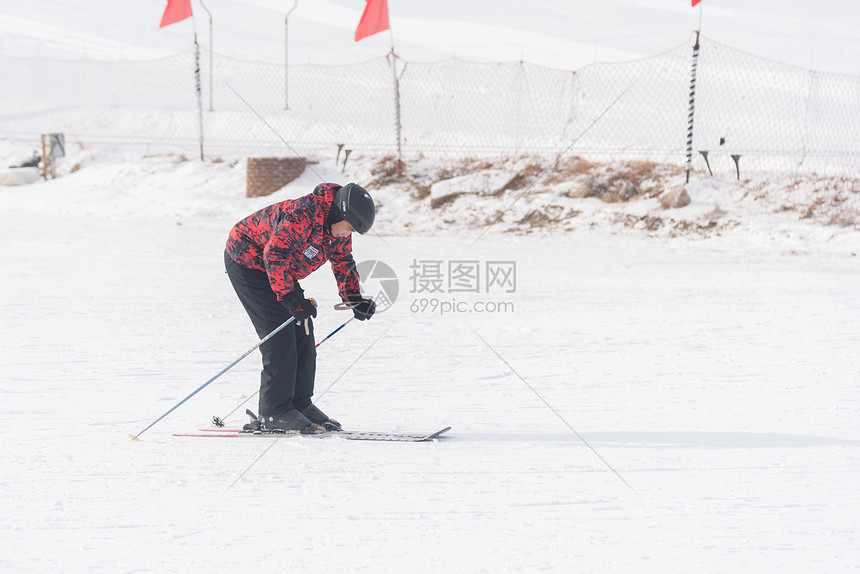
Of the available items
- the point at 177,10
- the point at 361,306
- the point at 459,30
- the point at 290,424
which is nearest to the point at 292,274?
the point at 361,306

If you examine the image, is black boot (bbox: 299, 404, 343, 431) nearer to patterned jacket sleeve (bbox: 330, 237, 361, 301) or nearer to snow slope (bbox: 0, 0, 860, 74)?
patterned jacket sleeve (bbox: 330, 237, 361, 301)

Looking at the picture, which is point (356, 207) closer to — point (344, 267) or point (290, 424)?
point (344, 267)

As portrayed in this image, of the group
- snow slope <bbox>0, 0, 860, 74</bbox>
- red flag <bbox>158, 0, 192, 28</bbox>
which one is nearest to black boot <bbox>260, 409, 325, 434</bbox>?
red flag <bbox>158, 0, 192, 28</bbox>

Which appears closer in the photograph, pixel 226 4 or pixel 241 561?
pixel 241 561

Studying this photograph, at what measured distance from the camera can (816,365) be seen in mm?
5109

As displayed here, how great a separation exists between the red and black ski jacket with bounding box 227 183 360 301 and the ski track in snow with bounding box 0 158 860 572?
0.90m

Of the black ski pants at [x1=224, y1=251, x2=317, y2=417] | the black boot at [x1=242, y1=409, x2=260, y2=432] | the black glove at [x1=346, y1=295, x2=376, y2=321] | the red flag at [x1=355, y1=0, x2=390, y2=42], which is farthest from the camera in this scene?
the red flag at [x1=355, y1=0, x2=390, y2=42]

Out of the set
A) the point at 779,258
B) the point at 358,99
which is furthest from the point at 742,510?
the point at 358,99

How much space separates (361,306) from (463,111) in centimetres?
1294

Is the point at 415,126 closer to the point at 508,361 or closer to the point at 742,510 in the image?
the point at 508,361

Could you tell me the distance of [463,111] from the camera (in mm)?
16391

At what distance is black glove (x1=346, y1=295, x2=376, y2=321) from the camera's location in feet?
13.4

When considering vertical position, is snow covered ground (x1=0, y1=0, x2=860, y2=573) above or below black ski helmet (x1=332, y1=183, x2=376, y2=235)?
below

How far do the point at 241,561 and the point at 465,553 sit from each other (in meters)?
→ 0.80
